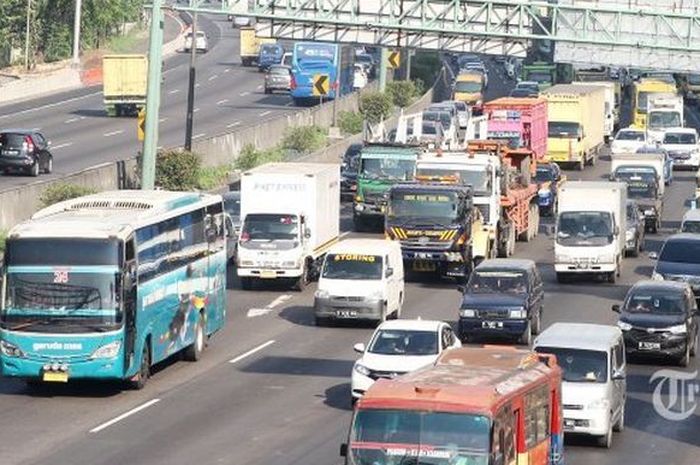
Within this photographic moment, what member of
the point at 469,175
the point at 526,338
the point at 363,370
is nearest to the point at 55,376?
the point at 363,370

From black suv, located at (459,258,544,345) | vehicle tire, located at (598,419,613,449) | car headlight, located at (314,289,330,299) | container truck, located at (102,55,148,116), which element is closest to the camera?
vehicle tire, located at (598,419,613,449)

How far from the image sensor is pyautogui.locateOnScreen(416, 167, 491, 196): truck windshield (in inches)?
2244

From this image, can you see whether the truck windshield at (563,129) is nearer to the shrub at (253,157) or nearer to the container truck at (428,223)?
the shrub at (253,157)

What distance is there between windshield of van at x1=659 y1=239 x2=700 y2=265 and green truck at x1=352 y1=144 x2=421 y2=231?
12698mm

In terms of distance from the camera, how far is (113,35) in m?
132

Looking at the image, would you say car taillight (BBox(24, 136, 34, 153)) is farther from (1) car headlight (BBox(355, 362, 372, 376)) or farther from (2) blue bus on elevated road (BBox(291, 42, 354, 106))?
(1) car headlight (BBox(355, 362, 372, 376))

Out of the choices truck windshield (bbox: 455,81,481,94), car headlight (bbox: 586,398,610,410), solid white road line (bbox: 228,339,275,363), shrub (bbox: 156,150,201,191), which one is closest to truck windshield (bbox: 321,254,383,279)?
solid white road line (bbox: 228,339,275,363)

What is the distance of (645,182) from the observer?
221 ft

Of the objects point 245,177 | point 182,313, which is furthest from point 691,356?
point 245,177

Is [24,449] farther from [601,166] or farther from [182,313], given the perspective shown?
[601,166]

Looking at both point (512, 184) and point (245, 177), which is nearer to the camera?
point (245, 177)

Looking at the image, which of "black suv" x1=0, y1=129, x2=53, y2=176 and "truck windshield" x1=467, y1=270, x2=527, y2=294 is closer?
"truck windshield" x1=467, y1=270, x2=527, y2=294

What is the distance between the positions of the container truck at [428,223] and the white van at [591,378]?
17.5m

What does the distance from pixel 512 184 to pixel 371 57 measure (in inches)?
2776
